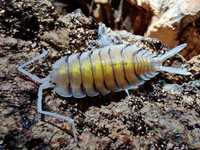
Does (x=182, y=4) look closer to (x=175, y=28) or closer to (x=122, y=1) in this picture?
(x=175, y=28)

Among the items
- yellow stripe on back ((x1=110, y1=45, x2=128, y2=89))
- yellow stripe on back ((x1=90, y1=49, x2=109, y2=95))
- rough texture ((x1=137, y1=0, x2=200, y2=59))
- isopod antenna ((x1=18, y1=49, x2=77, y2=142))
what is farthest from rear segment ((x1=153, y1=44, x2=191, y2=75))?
rough texture ((x1=137, y1=0, x2=200, y2=59))

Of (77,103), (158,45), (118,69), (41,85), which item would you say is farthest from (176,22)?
(41,85)

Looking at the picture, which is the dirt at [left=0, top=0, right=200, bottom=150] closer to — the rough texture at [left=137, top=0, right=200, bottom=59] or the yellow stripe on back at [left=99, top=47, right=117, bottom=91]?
the yellow stripe on back at [left=99, top=47, right=117, bottom=91]

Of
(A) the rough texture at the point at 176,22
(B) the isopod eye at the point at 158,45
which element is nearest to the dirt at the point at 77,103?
(B) the isopod eye at the point at 158,45

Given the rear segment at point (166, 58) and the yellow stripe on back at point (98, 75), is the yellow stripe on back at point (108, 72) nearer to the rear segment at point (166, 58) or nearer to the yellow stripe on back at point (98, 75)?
the yellow stripe on back at point (98, 75)

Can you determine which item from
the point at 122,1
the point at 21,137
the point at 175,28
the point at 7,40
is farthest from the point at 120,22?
the point at 21,137

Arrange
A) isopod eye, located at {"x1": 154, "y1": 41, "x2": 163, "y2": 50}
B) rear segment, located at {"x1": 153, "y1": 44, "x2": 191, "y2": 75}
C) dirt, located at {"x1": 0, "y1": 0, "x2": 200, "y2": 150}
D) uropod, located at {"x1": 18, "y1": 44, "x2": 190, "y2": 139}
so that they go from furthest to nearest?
1. isopod eye, located at {"x1": 154, "y1": 41, "x2": 163, "y2": 50}
2. rear segment, located at {"x1": 153, "y1": 44, "x2": 191, "y2": 75}
3. uropod, located at {"x1": 18, "y1": 44, "x2": 190, "y2": 139}
4. dirt, located at {"x1": 0, "y1": 0, "x2": 200, "y2": 150}
